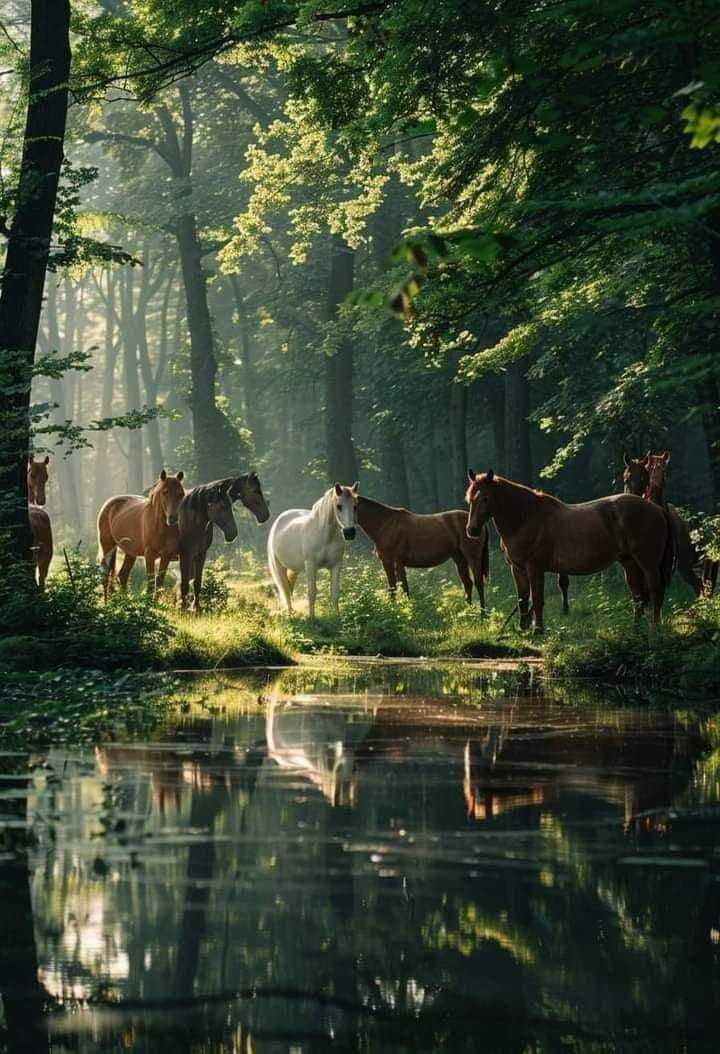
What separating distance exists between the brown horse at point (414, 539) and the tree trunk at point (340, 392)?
50.6ft

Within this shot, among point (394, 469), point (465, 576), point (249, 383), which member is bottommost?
point (465, 576)

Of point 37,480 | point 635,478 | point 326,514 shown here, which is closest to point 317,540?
point 326,514

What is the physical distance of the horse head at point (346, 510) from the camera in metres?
24.8

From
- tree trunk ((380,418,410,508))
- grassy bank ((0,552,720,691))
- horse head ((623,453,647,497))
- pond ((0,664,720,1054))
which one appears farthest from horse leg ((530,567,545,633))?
tree trunk ((380,418,410,508))

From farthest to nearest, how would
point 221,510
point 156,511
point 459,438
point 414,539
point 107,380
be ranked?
point 107,380 → point 459,438 → point 414,539 → point 156,511 → point 221,510

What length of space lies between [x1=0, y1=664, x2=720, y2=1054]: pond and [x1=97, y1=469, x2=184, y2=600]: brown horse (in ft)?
45.5

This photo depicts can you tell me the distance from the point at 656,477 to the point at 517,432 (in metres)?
10.8

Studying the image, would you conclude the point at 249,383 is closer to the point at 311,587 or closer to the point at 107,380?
the point at 107,380

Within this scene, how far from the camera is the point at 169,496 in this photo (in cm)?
2473

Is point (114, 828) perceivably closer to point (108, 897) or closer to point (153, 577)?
point (108, 897)

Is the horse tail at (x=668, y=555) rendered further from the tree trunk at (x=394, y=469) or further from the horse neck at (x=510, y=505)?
the tree trunk at (x=394, y=469)

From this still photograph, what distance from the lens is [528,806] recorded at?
7914 millimetres

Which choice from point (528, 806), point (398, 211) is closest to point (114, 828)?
point (528, 806)

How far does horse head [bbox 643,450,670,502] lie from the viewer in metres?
23.4
